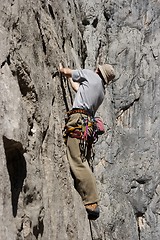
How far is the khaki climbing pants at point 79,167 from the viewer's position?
7637 mm

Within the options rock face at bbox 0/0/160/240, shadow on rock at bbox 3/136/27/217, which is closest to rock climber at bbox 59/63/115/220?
rock face at bbox 0/0/160/240

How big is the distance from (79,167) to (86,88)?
3.79ft

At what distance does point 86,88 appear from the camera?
7777 millimetres

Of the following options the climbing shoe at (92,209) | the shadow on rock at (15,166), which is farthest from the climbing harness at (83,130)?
the shadow on rock at (15,166)

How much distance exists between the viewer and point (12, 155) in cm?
603

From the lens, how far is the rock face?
594 centimetres

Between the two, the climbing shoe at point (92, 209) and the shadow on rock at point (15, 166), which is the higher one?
the shadow on rock at point (15, 166)

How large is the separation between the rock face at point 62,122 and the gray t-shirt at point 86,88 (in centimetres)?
35

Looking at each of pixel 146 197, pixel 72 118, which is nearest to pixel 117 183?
pixel 146 197

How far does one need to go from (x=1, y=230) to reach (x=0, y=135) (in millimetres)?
950

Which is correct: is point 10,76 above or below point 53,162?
above

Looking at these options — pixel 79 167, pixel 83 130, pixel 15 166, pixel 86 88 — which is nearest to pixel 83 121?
pixel 83 130

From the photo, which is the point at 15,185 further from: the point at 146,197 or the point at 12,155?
the point at 146,197

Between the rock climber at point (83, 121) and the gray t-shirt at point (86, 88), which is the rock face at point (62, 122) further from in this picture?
the gray t-shirt at point (86, 88)
